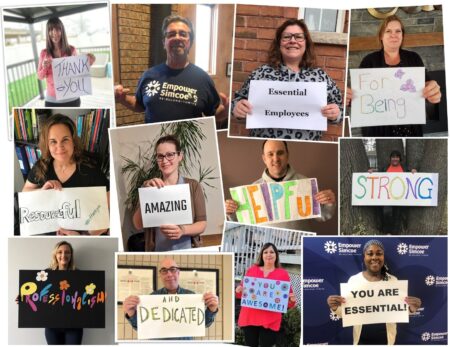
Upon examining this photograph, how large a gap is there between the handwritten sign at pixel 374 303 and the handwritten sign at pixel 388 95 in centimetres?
60

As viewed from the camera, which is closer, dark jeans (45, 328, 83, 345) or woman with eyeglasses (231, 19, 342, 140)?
woman with eyeglasses (231, 19, 342, 140)

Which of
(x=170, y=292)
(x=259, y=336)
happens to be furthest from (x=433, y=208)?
(x=170, y=292)

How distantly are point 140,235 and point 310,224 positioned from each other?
62cm

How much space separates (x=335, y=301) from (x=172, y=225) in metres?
0.66

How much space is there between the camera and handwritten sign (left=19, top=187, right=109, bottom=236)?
281cm

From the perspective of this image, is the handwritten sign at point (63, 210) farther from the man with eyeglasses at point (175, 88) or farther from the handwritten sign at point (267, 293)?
the handwritten sign at point (267, 293)

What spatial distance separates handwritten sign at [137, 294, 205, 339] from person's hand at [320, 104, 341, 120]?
0.81 m

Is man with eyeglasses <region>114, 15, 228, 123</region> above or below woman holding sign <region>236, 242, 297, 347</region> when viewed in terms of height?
above

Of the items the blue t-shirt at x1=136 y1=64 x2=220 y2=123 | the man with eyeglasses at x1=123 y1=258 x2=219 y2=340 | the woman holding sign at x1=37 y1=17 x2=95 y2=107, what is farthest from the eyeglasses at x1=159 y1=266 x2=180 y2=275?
the woman holding sign at x1=37 y1=17 x2=95 y2=107

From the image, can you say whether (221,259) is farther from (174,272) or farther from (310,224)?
(310,224)

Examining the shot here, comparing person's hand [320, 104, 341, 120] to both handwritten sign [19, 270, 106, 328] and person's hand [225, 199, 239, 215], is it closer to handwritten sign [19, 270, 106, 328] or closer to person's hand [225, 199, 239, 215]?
person's hand [225, 199, 239, 215]

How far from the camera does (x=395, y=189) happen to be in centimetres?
277

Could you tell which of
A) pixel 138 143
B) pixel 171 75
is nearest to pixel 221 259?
pixel 138 143

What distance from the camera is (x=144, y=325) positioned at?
9.25 ft
